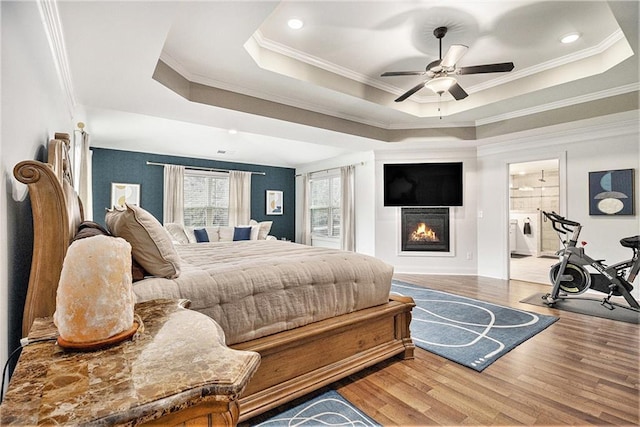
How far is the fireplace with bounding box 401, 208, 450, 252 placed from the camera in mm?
5836

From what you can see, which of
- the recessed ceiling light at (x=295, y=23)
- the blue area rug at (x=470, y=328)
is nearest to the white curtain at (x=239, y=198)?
the blue area rug at (x=470, y=328)

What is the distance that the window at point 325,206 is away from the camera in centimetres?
710

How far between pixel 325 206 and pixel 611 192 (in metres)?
4.94

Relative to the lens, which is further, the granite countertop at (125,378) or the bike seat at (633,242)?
the bike seat at (633,242)

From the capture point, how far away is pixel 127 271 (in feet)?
3.01

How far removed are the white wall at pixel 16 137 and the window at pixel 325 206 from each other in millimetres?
5690

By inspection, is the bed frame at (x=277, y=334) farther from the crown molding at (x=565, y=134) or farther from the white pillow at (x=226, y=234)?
the white pillow at (x=226, y=234)

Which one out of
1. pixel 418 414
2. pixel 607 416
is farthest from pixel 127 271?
pixel 607 416

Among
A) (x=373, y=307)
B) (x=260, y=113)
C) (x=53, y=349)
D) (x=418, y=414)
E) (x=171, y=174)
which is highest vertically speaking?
(x=260, y=113)

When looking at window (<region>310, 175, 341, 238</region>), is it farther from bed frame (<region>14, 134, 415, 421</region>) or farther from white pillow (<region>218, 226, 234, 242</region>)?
bed frame (<region>14, 134, 415, 421</region>)

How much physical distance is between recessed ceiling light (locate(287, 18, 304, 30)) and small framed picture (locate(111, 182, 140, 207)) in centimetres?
446

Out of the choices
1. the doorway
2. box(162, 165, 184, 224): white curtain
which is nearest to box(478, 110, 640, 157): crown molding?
the doorway

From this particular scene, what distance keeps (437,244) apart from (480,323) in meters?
2.84

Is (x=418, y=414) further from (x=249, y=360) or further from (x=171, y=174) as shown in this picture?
(x=171, y=174)
